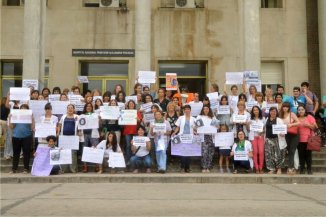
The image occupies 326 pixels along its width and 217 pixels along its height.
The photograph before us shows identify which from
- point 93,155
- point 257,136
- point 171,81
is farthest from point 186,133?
point 171,81

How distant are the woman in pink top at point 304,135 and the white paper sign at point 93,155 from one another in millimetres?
5741

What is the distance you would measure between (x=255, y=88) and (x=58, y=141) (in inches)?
253

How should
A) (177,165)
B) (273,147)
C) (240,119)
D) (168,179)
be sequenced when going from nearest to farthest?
(168,179)
(273,147)
(240,119)
(177,165)

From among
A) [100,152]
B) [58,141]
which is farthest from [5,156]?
[100,152]

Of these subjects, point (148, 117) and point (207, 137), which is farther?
point (148, 117)

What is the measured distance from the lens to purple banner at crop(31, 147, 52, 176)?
46.4 ft

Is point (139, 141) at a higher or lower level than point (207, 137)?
lower

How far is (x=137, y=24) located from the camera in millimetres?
19953

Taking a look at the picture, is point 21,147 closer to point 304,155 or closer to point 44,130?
point 44,130

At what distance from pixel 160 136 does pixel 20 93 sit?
451 centimetres

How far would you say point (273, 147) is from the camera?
14.7m

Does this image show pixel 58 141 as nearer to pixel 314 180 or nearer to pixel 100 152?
pixel 100 152
